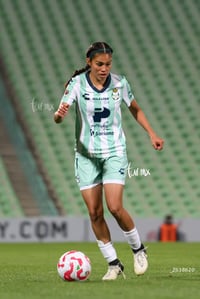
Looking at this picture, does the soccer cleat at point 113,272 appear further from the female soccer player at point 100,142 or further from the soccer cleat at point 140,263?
the soccer cleat at point 140,263

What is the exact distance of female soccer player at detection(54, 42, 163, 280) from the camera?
7.09 m

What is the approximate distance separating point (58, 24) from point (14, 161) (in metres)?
3.58

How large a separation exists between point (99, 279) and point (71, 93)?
146 centimetres

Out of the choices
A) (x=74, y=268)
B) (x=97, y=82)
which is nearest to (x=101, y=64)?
(x=97, y=82)

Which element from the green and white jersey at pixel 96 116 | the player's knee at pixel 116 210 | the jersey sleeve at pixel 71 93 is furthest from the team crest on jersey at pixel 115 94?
the player's knee at pixel 116 210

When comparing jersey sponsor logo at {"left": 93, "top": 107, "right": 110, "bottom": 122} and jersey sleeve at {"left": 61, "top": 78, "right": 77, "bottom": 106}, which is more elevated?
jersey sleeve at {"left": 61, "top": 78, "right": 77, "bottom": 106}

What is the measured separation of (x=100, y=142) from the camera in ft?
23.5

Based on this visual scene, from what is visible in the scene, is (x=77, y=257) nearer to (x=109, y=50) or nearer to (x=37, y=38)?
(x=109, y=50)

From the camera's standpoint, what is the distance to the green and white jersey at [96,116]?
7.12m

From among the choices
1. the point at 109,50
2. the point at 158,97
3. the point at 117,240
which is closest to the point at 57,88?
the point at 158,97

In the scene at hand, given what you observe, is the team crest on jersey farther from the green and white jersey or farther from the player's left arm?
the player's left arm

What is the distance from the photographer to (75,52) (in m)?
19.3

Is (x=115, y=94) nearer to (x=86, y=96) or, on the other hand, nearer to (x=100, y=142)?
(x=86, y=96)

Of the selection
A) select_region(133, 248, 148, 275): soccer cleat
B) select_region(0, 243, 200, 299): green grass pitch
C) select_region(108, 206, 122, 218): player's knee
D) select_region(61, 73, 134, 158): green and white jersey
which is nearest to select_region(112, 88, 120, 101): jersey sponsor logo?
select_region(61, 73, 134, 158): green and white jersey
